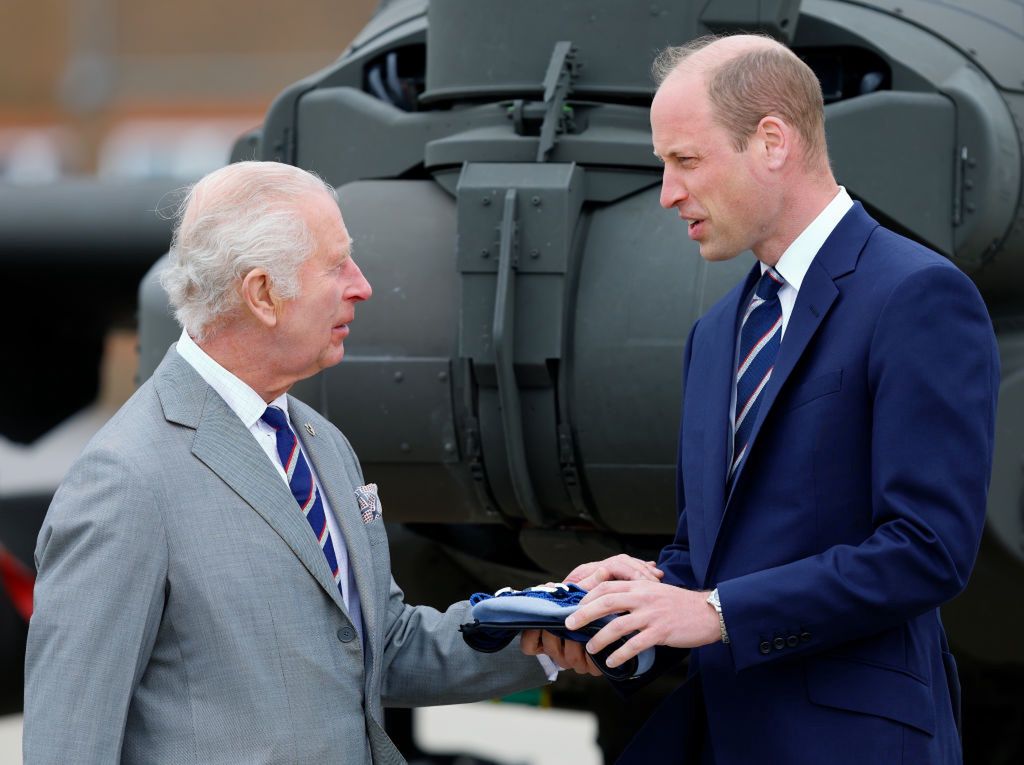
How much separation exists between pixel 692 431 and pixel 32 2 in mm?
27195

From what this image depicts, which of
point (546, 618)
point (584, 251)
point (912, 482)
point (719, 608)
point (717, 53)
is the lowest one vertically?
point (546, 618)

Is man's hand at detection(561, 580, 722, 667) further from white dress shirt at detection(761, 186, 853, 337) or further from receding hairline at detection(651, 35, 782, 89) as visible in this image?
receding hairline at detection(651, 35, 782, 89)

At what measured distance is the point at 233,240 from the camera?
2549 mm

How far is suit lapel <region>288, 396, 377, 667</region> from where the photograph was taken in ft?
8.78

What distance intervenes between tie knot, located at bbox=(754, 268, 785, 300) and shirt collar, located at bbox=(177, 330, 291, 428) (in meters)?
0.80

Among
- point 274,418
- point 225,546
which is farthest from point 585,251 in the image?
point 225,546

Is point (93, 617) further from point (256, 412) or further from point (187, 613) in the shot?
point (256, 412)

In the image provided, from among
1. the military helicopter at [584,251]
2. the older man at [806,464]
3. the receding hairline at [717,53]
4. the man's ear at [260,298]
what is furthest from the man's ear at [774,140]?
the military helicopter at [584,251]

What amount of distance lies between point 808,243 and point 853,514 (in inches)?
16.6

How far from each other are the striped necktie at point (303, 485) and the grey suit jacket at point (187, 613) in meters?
0.05

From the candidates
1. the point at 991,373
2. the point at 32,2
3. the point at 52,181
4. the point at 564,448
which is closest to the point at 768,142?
the point at 991,373

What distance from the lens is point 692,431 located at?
273cm

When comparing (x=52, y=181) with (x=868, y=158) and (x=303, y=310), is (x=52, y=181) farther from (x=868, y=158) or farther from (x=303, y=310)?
(x=303, y=310)

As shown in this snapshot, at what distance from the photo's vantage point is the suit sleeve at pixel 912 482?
2357 mm
